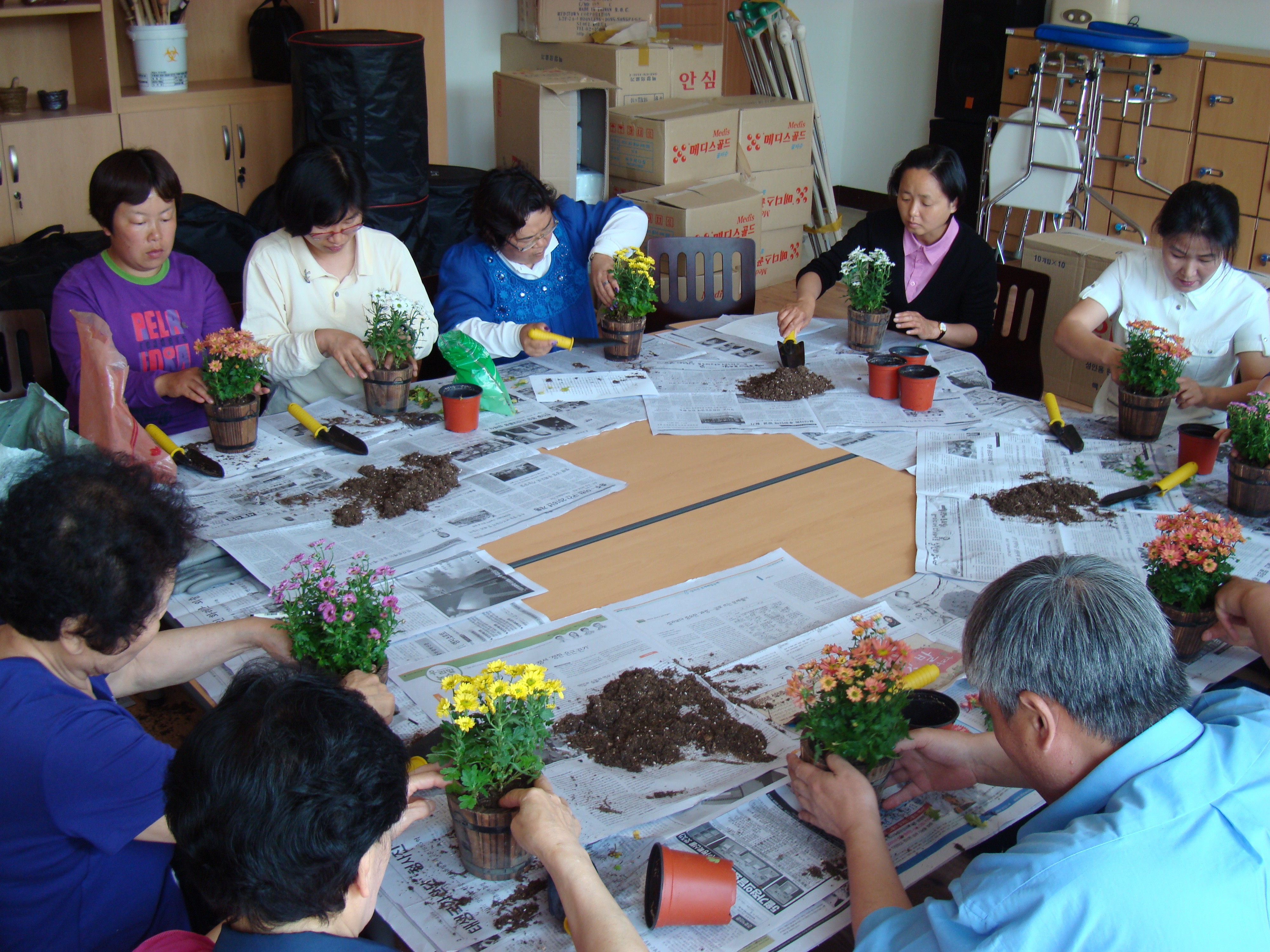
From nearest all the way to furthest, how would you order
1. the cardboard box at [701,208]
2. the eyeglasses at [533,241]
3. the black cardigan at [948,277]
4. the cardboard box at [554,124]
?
the eyeglasses at [533,241]
the black cardigan at [948,277]
the cardboard box at [701,208]
the cardboard box at [554,124]

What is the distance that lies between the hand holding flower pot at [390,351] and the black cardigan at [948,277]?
126cm

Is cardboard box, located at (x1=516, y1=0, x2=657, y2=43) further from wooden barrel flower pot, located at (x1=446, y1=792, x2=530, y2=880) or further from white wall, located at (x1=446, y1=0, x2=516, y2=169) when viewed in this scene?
wooden barrel flower pot, located at (x1=446, y1=792, x2=530, y2=880)

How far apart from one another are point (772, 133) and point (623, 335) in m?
2.89

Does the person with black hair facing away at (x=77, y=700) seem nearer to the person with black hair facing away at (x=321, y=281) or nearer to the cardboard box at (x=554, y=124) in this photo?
the person with black hair facing away at (x=321, y=281)

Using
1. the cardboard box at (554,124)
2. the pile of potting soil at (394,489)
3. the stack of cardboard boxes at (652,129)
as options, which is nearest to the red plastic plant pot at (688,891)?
the pile of potting soil at (394,489)

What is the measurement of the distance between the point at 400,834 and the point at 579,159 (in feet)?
13.8

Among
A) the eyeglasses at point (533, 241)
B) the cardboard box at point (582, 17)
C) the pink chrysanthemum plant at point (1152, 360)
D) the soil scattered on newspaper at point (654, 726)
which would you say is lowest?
the soil scattered on newspaper at point (654, 726)

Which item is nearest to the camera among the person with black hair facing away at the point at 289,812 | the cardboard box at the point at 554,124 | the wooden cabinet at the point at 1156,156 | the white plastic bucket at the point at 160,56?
the person with black hair facing away at the point at 289,812

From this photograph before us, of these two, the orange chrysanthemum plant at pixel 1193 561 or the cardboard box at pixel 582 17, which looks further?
the cardboard box at pixel 582 17

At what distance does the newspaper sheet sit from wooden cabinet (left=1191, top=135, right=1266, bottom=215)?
3814mm

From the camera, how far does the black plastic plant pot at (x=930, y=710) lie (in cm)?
137

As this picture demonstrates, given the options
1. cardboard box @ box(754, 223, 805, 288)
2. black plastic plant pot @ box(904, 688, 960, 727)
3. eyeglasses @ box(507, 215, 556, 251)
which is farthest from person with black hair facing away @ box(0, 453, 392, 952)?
cardboard box @ box(754, 223, 805, 288)

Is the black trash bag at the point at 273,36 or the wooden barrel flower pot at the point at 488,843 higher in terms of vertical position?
the black trash bag at the point at 273,36

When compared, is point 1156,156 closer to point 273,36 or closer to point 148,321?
point 273,36
